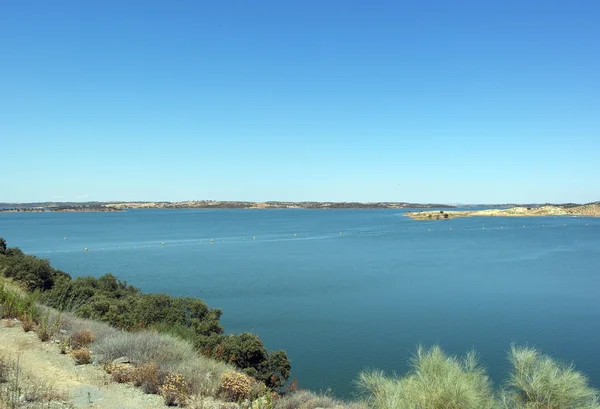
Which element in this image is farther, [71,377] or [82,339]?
[82,339]

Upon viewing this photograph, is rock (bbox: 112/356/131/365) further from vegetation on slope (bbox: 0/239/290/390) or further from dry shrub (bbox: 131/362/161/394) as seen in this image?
vegetation on slope (bbox: 0/239/290/390)

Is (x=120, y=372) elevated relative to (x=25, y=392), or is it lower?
lower

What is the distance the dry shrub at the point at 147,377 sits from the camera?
7617mm

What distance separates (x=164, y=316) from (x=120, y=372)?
8751 millimetres

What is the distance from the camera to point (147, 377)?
25.5 feet

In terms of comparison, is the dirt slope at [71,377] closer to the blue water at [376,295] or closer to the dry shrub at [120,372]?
the dry shrub at [120,372]

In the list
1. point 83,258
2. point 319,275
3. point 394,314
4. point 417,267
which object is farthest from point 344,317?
point 83,258

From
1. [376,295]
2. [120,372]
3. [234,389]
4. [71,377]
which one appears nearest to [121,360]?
[120,372]

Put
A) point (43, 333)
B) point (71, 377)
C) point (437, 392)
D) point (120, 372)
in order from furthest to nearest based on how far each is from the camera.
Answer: point (43, 333), point (437, 392), point (120, 372), point (71, 377)

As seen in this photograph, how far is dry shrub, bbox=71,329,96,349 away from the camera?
9.34 metres

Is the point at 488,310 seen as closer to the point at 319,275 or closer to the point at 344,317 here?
the point at 344,317

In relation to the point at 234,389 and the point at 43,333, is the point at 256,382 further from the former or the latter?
the point at 43,333

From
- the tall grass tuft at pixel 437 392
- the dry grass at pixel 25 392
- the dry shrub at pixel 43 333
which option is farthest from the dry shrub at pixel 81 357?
the tall grass tuft at pixel 437 392

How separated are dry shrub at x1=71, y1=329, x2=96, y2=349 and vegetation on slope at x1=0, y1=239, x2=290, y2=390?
2.21 metres
